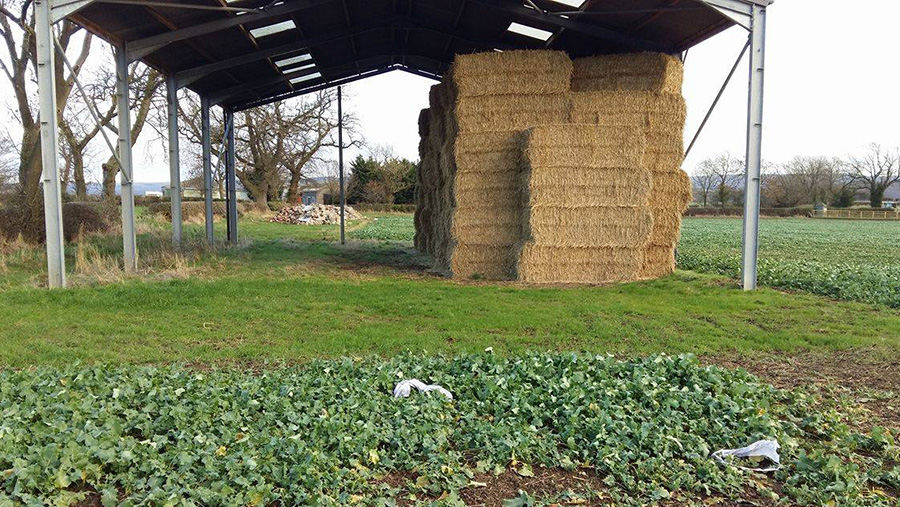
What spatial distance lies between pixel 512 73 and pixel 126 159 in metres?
8.22

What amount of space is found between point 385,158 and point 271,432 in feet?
197

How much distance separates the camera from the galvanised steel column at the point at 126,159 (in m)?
12.5

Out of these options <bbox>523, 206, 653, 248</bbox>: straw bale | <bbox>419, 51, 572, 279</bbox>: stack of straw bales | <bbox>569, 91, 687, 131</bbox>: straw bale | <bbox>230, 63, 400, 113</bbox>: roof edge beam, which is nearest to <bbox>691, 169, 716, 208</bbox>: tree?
<bbox>230, 63, 400, 113</bbox>: roof edge beam

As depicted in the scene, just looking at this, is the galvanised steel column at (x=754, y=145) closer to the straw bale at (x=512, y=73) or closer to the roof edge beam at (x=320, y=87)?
the straw bale at (x=512, y=73)

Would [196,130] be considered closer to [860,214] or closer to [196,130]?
[196,130]

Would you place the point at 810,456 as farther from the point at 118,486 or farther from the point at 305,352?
the point at 305,352

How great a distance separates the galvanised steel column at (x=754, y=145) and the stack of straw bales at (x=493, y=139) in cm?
342

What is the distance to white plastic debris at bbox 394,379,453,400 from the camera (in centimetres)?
498

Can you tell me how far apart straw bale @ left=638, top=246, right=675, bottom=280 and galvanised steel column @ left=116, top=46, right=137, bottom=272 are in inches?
414

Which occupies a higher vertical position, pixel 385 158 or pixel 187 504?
pixel 385 158

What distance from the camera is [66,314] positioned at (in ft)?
28.1

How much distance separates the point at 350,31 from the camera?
15828 mm

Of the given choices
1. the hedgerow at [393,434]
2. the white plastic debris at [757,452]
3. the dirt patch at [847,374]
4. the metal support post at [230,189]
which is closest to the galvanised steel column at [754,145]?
the dirt patch at [847,374]

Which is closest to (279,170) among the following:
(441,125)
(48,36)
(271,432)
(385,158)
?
(385,158)
